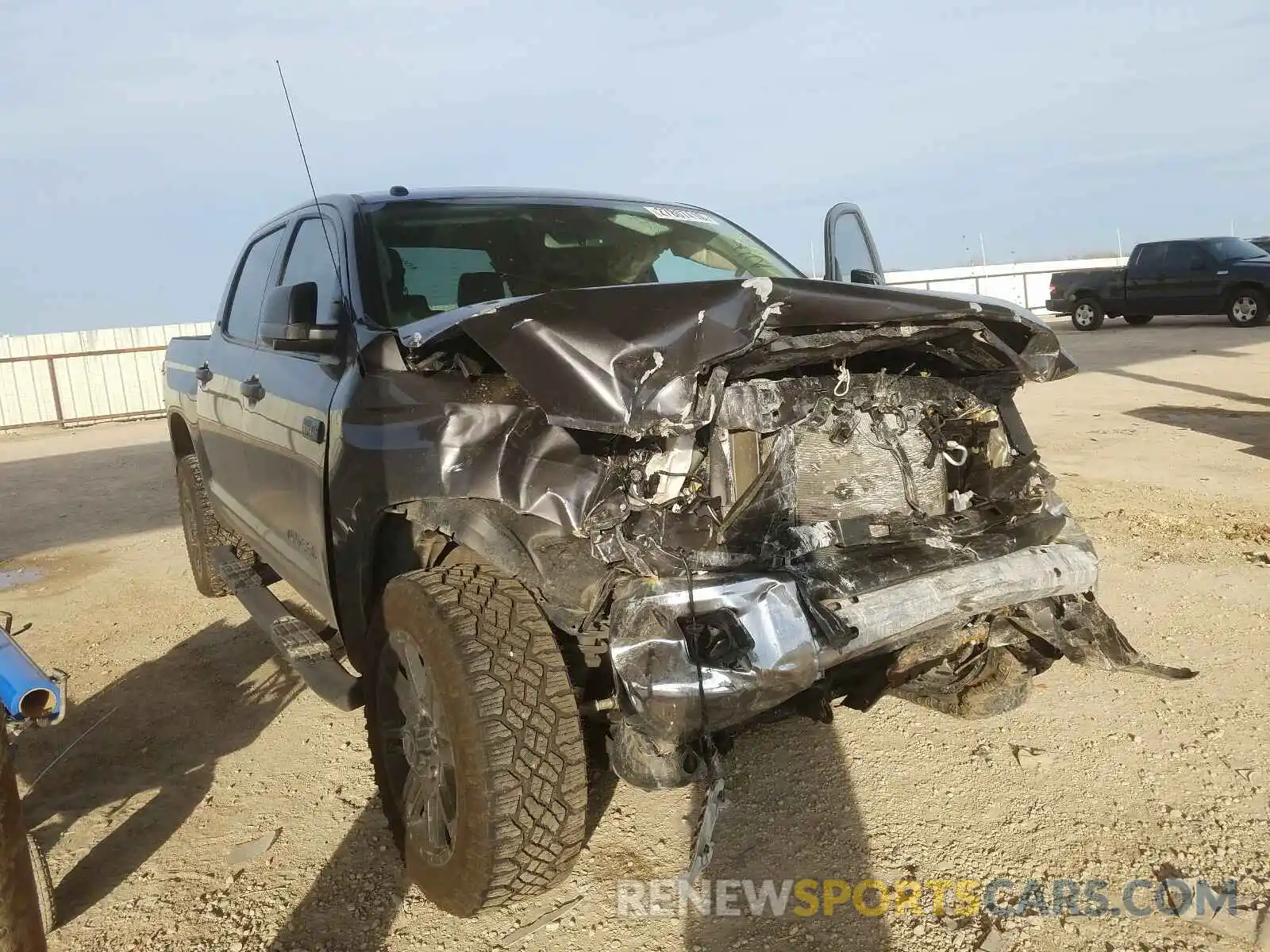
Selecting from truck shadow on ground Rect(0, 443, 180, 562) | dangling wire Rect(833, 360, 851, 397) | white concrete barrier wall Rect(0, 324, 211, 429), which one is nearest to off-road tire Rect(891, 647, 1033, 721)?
dangling wire Rect(833, 360, 851, 397)

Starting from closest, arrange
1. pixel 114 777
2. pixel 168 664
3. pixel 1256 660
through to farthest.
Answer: pixel 114 777, pixel 1256 660, pixel 168 664

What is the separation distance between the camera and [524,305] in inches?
81.6

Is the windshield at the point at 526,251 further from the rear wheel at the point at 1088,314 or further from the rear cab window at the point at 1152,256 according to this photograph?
the rear wheel at the point at 1088,314

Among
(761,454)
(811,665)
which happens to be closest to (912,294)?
(761,454)

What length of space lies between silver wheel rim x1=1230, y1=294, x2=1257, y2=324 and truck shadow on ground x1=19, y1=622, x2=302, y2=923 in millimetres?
18640

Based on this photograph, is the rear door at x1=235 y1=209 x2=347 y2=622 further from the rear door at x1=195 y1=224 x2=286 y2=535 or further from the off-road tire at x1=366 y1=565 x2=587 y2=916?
the off-road tire at x1=366 y1=565 x2=587 y2=916

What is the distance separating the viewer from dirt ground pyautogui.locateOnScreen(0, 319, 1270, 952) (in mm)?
2332

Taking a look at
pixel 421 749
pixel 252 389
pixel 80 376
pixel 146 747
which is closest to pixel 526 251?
pixel 252 389

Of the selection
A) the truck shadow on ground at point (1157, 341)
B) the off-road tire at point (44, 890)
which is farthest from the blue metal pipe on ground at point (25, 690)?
the truck shadow on ground at point (1157, 341)

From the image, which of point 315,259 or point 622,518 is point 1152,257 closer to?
point 315,259

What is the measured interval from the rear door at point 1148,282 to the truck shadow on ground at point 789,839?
18389 mm

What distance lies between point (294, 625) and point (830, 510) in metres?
1.97

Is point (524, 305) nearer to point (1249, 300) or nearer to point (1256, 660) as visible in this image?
point (1256, 660)

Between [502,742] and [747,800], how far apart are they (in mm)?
1064
